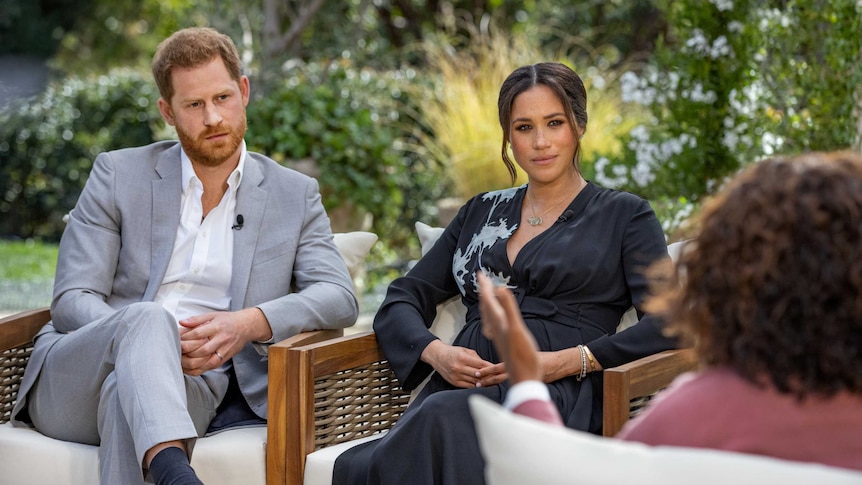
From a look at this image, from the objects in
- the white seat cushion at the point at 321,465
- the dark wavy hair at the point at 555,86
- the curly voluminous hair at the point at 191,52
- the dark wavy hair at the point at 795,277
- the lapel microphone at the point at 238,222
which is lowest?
the white seat cushion at the point at 321,465

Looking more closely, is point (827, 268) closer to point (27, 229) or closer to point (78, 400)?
point (78, 400)

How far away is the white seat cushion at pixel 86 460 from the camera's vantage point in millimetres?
2645

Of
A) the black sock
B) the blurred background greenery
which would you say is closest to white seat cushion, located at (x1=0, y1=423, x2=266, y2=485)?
the black sock

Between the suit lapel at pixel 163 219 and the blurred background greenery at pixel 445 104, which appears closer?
the suit lapel at pixel 163 219

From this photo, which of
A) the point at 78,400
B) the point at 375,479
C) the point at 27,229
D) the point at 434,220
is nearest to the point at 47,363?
the point at 78,400

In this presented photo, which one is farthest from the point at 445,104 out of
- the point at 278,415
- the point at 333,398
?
the point at 278,415

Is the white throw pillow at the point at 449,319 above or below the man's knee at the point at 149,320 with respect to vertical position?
below

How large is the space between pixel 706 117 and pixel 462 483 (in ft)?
9.50

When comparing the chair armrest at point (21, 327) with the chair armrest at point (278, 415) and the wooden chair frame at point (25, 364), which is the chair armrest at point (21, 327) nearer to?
the wooden chair frame at point (25, 364)

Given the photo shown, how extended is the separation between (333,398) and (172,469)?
50cm

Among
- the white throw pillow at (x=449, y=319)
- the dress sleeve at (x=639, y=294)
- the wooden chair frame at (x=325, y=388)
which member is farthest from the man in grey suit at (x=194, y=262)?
the dress sleeve at (x=639, y=294)

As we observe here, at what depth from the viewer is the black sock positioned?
2373mm

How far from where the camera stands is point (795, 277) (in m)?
1.26

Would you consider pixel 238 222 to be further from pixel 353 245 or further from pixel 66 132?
pixel 66 132
